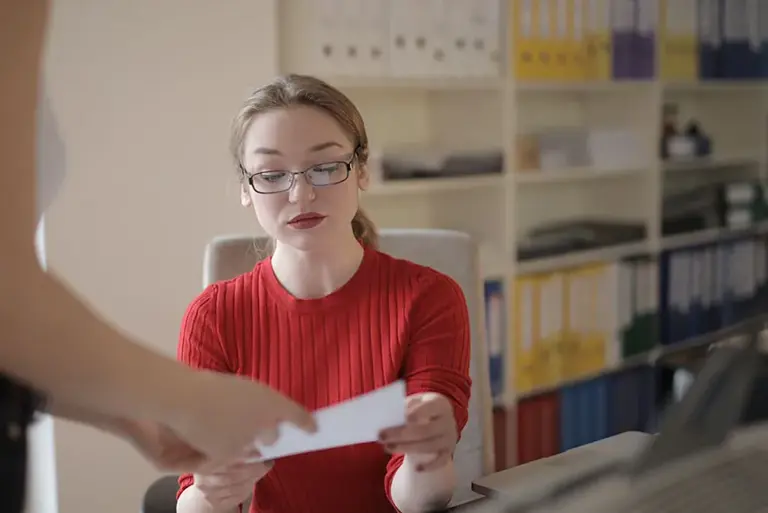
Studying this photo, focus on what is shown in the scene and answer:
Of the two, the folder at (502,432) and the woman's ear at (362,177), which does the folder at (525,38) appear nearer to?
the folder at (502,432)

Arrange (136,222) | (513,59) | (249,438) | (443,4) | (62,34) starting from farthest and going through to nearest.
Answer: (513,59) → (443,4) → (136,222) → (62,34) → (249,438)

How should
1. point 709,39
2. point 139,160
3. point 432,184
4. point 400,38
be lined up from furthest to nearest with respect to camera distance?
point 709,39
point 432,184
point 400,38
point 139,160

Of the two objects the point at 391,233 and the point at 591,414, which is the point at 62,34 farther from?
the point at 591,414

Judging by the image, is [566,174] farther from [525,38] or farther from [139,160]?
[139,160]

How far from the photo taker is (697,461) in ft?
1.99

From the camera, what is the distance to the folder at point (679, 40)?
286 centimetres

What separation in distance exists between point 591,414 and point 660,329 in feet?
1.54

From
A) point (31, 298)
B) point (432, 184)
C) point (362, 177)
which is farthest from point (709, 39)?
point (31, 298)

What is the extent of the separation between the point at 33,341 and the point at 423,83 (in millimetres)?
1873

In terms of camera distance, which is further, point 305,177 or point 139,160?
point 139,160

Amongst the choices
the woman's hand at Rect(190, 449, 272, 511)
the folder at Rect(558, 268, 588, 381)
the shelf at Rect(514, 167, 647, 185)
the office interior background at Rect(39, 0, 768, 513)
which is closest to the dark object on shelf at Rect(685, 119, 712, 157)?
the office interior background at Rect(39, 0, 768, 513)

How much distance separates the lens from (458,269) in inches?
55.5

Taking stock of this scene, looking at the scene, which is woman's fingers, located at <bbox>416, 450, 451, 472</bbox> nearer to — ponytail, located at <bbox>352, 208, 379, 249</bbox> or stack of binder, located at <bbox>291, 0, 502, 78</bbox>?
ponytail, located at <bbox>352, 208, 379, 249</bbox>

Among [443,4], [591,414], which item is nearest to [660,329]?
[591,414]
